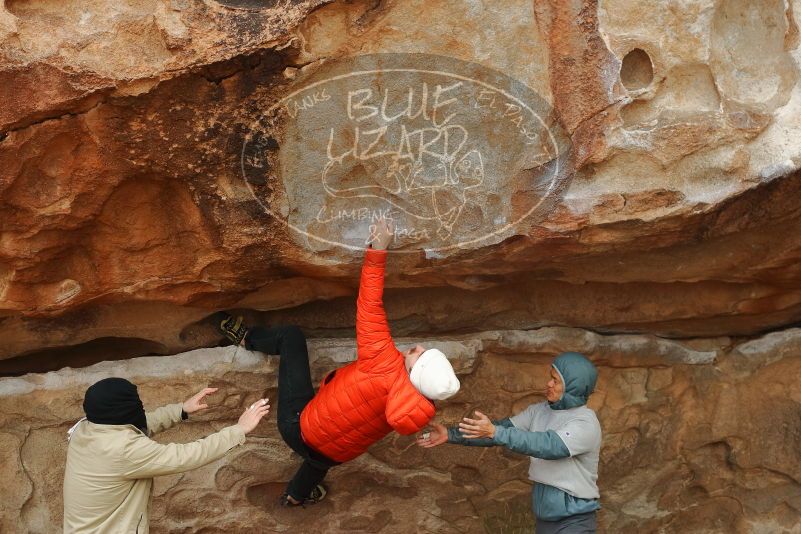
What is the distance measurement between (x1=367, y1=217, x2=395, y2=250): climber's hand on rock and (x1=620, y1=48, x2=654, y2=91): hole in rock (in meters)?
0.95

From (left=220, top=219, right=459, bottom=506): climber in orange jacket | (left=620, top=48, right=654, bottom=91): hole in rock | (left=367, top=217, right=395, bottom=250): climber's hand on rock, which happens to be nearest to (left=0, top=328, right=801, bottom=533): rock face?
(left=220, top=219, right=459, bottom=506): climber in orange jacket

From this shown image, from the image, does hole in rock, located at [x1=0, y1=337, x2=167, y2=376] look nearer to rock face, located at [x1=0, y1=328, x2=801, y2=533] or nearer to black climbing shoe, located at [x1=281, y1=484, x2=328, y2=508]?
rock face, located at [x1=0, y1=328, x2=801, y2=533]

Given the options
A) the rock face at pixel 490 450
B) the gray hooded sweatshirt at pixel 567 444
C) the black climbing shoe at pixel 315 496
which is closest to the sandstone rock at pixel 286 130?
the rock face at pixel 490 450

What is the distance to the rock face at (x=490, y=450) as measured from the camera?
11.0 feet

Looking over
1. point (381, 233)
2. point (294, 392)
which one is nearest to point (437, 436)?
point (294, 392)

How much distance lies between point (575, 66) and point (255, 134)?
1073 mm

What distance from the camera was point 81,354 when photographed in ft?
11.9

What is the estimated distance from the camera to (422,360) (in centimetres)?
278

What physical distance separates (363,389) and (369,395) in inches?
1.2

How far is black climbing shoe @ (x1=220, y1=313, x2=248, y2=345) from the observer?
3.45m

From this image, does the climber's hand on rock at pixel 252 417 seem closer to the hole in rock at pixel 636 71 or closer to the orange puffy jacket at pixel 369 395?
the orange puffy jacket at pixel 369 395

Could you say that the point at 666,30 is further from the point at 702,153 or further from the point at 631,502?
the point at 631,502

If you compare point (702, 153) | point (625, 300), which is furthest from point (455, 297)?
point (702, 153)

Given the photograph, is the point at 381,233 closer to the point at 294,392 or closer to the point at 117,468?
the point at 294,392
